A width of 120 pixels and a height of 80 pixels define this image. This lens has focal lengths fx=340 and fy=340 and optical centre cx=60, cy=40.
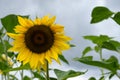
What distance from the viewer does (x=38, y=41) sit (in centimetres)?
252

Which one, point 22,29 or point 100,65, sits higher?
point 22,29

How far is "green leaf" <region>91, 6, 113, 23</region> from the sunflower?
0.81 feet

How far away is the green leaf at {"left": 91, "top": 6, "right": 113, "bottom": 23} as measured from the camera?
208 cm

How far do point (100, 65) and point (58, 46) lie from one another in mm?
572

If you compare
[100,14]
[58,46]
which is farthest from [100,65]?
[58,46]

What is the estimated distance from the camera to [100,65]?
1882 mm

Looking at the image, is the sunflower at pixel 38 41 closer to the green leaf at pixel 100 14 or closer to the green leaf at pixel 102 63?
the green leaf at pixel 100 14

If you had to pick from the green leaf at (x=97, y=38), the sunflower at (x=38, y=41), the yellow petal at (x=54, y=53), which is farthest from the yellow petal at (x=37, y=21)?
the green leaf at (x=97, y=38)

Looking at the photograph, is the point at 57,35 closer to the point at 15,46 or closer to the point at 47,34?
the point at 47,34

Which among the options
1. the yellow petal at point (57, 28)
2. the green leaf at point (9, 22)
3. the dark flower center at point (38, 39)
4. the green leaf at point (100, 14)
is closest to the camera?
the green leaf at point (100, 14)

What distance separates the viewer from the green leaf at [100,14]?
2.08 metres

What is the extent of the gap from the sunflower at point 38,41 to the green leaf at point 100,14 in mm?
246

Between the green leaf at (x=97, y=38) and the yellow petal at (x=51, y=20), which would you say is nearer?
the yellow petal at (x=51, y=20)

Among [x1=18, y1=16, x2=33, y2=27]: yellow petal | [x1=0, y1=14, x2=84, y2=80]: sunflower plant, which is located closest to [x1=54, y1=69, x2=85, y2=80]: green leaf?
[x1=0, y1=14, x2=84, y2=80]: sunflower plant
